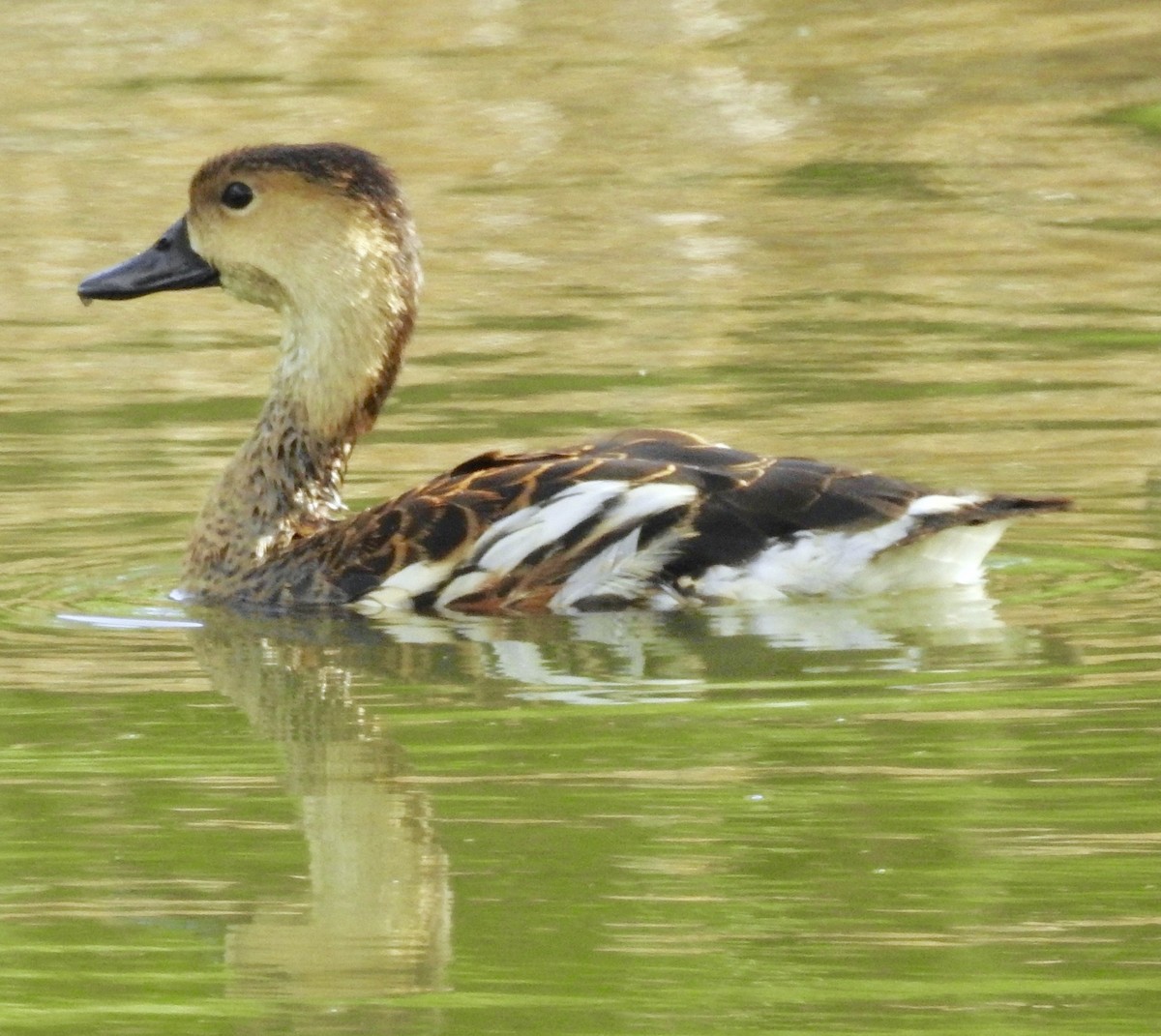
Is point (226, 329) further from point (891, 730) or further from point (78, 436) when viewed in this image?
point (891, 730)

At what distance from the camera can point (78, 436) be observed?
1148cm

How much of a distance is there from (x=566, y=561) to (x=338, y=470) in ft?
4.37

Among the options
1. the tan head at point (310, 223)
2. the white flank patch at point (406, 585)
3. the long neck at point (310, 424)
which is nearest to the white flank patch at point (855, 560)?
the white flank patch at point (406, 585)

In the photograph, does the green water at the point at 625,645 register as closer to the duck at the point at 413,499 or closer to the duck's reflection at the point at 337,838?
the duck's reflection at the point at 337,838

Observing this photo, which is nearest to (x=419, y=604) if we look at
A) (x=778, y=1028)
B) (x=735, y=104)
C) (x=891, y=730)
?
(x=891, y=730)

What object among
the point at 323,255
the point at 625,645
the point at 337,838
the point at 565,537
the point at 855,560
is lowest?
the point at 625,645

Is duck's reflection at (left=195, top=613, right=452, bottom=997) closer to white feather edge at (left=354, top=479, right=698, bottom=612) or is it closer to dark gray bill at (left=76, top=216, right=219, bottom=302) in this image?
white feather edge at (left=354, top=479, right=698, bottom=612)

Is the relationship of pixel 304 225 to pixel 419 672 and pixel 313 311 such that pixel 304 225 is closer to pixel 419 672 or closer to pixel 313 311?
pixel 313 311

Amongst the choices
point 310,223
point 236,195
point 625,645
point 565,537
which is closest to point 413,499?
point 565,537

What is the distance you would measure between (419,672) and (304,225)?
201cm

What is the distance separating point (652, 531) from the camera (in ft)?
27.9

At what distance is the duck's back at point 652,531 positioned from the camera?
845cm

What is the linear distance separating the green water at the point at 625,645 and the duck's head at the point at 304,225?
3.35 ft

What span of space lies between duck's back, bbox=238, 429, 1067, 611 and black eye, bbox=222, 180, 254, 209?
1.34 m
